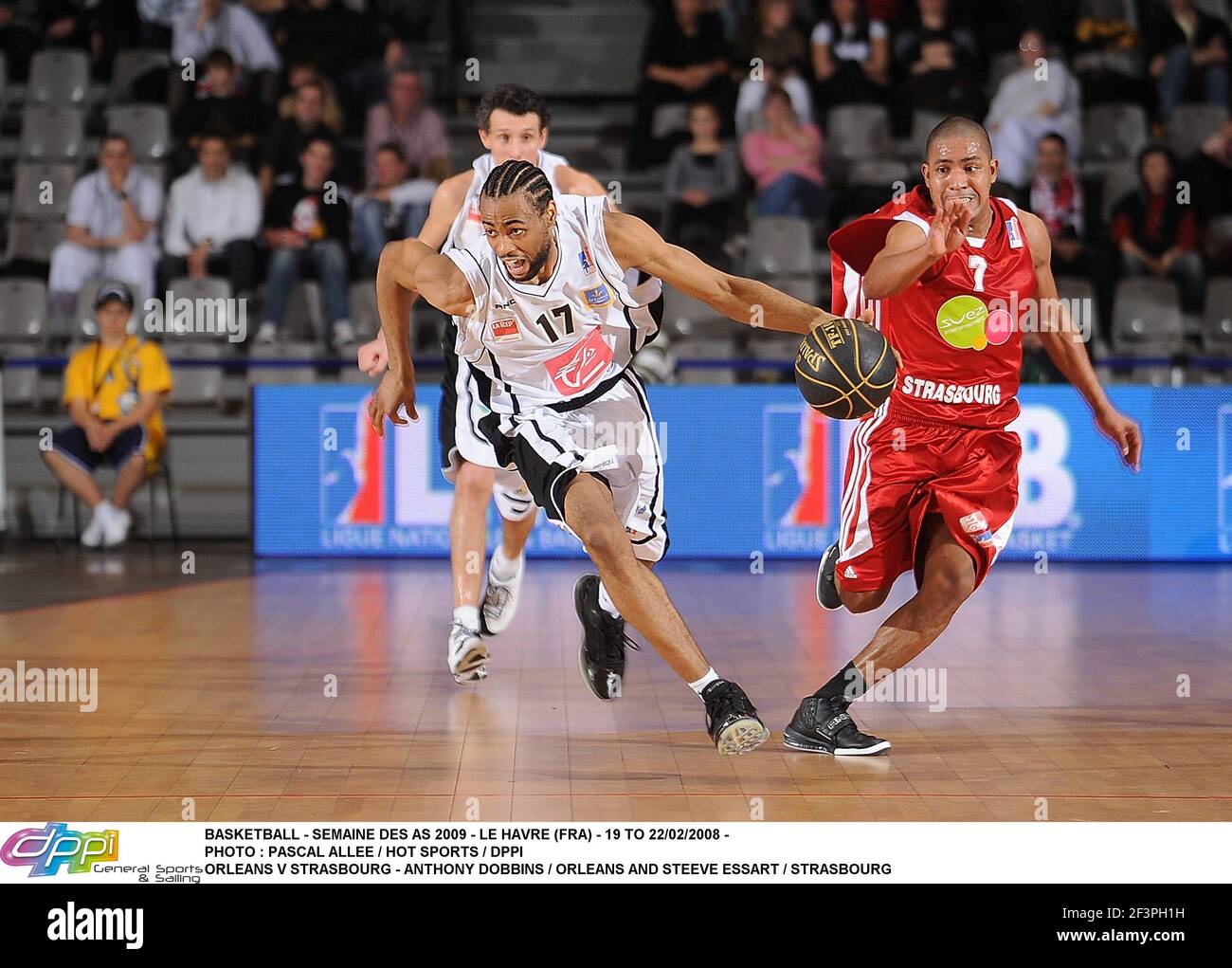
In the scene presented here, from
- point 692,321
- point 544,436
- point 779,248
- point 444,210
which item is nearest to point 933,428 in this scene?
point 544,436

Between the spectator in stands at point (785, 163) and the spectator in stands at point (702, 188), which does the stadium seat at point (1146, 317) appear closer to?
the spectator in stands at point (785, 163)

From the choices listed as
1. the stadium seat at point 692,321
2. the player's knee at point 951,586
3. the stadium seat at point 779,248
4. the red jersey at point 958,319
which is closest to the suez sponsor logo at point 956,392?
the red jersey at point 958,319

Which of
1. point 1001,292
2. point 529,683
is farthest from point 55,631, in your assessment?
point 1001,292

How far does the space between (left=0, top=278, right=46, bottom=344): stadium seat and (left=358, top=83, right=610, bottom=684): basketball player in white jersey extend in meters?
6.53

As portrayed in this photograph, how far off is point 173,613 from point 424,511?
245 centimetres

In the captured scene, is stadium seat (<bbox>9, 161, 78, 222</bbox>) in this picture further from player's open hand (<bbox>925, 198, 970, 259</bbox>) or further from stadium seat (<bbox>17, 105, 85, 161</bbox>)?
player's open hand (<bbox>925, 198, 970, 259</bbox>)

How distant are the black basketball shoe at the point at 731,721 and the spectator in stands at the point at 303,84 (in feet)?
29.8

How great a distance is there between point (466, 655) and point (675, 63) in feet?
28.4

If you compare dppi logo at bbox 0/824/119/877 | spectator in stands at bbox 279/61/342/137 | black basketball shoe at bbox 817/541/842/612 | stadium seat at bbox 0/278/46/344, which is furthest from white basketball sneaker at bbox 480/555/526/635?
spectator in stands at bbox 279/61/342/137

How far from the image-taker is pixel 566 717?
574 centimetres

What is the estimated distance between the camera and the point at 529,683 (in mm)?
6371

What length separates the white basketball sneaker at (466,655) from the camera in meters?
6.00

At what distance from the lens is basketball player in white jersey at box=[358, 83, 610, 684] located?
19.8 feet

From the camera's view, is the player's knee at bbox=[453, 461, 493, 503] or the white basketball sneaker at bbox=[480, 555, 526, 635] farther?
the white basketball sneaker at bbox=[480, 555, 526, 635]
